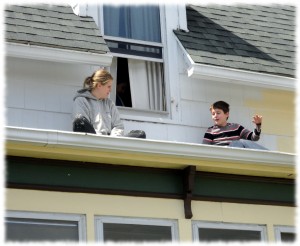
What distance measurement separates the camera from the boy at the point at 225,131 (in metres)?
13.4

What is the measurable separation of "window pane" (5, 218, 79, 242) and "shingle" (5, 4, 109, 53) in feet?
6.87

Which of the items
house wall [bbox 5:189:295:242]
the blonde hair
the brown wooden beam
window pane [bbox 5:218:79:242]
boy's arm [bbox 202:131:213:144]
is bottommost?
window pane [bbox 5:218:79:242]

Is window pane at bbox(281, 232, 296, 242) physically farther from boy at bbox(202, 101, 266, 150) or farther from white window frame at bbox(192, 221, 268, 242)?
boy at bbox(202, 101, 266, 150)

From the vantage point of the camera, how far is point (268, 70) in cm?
1419

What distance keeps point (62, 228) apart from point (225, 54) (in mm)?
3416

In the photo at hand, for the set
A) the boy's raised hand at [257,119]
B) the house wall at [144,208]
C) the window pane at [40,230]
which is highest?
the boy's raised hand at [257,119]

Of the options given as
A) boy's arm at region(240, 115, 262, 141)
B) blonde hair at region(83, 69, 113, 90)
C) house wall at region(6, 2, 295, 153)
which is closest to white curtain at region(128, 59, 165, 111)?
house wall at region(6, 2, 295, 153)

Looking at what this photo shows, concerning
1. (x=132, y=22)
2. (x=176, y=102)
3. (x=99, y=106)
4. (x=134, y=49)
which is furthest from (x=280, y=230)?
(x=132, y=22)

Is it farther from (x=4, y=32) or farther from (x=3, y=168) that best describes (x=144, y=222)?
(x=4, y=32)

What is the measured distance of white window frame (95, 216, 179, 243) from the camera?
12180 mm

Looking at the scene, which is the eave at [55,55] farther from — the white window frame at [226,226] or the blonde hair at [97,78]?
the white window frame at [226,226]

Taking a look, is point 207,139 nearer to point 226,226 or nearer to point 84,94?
point 226,226

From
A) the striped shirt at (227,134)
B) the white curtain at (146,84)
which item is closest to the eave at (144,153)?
the striped shirt at (227,134)

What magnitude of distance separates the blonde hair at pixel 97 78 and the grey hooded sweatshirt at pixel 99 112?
90 millimetres
